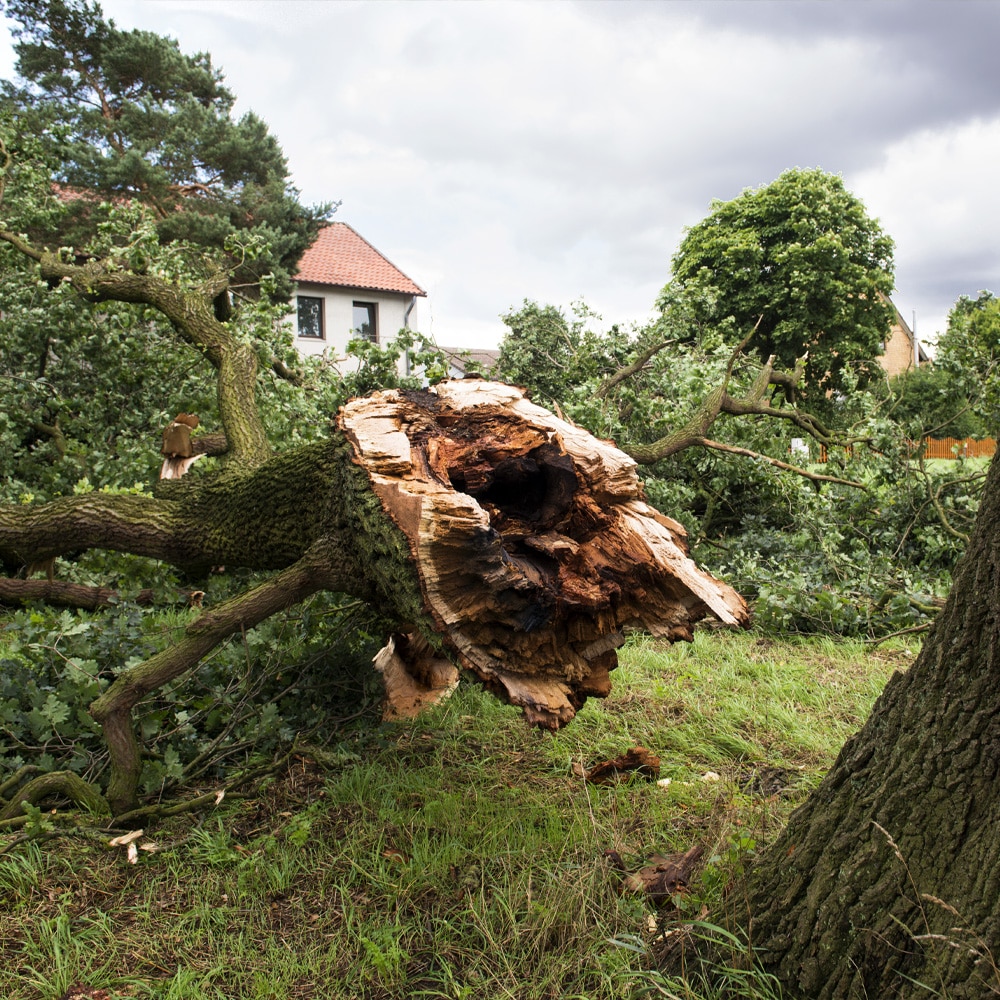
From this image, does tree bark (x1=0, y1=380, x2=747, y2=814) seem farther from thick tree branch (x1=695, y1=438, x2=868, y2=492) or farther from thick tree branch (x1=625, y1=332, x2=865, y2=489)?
thick tree branch (x1=695, y1=438, x2=868, y2=492)

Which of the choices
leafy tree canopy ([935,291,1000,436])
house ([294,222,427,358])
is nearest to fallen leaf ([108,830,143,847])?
leafy tree canopy ([935,291,1000,436])

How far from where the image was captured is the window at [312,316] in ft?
84.8

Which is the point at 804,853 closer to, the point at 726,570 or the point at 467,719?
the point at 467,719

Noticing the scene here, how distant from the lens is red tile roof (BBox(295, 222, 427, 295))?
85.0ft

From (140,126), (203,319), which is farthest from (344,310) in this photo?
(203,319)

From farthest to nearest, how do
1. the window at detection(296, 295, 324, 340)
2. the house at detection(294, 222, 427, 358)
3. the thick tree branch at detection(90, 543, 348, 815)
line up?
1. the window at detection(296, 295, 324, 340)
2. the house at detection(294, 222, 427, 358)
3. the thick tree branch at detection(90, 543, 348, 815)

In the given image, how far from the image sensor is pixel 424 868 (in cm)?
247

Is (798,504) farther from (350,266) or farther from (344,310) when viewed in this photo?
(350,266)

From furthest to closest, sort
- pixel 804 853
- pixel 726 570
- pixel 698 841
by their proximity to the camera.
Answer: pixel 726 570 → pixel 698 841 → pixel 804 853

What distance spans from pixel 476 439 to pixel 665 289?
6318mm

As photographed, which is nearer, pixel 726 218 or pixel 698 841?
pixel 698 841

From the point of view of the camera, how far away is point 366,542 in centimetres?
257

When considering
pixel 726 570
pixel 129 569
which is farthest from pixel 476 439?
pixel 726 570

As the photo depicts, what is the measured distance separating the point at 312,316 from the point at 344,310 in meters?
1.09
